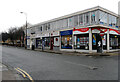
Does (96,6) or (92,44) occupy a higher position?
(96,6)

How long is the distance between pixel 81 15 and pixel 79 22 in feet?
4.42

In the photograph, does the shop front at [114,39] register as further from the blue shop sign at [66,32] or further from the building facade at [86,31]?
the blue shop sign at [66,32]

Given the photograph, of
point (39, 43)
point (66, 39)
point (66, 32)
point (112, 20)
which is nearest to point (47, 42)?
point (39, 43)

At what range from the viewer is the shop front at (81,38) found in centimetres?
1945

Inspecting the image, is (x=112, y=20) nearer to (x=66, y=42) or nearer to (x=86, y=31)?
(x=86, y=31)

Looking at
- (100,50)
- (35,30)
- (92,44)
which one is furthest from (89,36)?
(35,30)

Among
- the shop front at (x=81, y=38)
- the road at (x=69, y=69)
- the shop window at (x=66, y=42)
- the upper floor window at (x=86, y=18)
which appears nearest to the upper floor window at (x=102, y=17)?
the upper floor window at (x=86, y=18)

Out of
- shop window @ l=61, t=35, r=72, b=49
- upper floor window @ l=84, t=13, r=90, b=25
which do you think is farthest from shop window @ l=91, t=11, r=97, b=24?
shop window @ l=61, t=35, r=72, b=49

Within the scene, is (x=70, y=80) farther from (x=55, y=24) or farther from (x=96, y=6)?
(x=55, y=24)

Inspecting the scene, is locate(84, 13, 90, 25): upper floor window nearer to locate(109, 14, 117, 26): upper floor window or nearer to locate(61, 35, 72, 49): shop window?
locate(61, 35, 72, 49): shop window

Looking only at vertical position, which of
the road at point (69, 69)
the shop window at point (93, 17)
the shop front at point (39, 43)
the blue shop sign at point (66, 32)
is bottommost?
the road at point (69, 69)

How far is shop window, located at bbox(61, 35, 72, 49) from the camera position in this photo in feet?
74.3

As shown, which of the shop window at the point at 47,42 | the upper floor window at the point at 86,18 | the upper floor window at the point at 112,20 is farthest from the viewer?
the shop window at the point at 47,42

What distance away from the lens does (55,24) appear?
2698 cm
